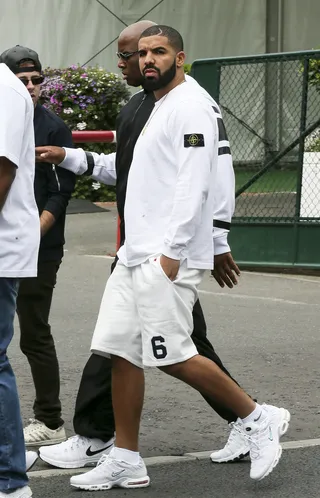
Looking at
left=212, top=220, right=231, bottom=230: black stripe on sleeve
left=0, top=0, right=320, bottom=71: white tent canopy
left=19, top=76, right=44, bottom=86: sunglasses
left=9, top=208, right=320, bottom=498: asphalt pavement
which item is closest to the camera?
left=9, top=208, right=320, bottom=498: asphalt pavement

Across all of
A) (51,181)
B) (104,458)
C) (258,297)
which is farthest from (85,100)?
(104,458)

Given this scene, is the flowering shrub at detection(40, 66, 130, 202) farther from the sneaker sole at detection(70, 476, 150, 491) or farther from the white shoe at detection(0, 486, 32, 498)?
the white shoe at detection(0, 486, 32, 498)

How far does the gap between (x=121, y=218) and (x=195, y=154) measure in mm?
714

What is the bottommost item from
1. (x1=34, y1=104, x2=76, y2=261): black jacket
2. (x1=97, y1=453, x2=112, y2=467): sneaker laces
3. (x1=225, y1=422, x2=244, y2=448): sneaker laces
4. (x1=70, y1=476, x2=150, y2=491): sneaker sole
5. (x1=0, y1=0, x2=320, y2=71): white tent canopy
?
(x1=70, y1=476, x2=150, y2=491): sneaker sole

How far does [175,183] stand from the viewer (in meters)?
4.97

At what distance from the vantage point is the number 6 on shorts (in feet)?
16.1

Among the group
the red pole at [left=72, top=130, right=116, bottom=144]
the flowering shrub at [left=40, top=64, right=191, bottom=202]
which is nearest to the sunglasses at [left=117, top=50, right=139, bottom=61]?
the red pole at [left=72, top=130, right=116, bottom=144]

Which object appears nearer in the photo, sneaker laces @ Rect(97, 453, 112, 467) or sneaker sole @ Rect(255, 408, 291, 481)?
sneaker sole @ Rect(255, 408, 291, 481)

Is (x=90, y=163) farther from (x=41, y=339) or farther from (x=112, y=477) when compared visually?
(x=112, y=477)

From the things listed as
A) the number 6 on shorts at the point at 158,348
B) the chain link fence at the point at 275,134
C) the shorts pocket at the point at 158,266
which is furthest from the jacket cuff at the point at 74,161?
the chain link fence at the point at 275,134

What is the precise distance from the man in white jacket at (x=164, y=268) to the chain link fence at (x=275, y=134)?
19.9 feet

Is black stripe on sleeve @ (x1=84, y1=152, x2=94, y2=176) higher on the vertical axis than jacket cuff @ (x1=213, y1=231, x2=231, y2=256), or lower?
higher

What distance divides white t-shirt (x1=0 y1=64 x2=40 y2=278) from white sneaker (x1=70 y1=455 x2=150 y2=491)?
0.99 m

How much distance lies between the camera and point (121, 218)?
544cm
